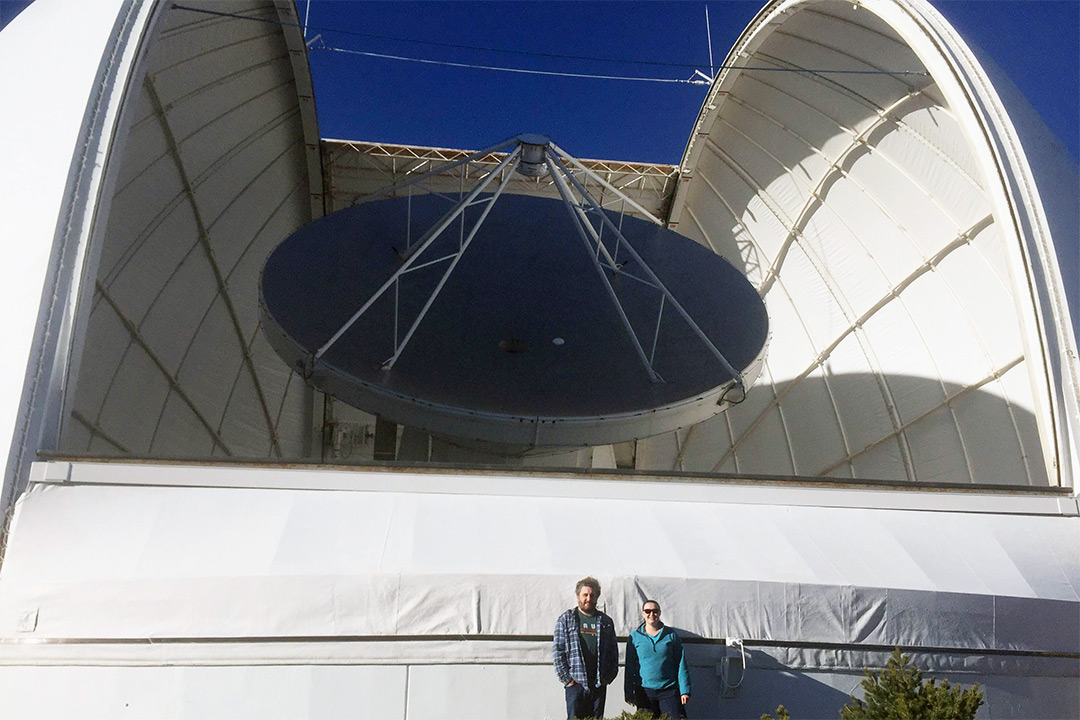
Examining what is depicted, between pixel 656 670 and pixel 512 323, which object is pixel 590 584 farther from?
pixel 512 323

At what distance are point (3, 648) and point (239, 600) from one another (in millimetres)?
2113

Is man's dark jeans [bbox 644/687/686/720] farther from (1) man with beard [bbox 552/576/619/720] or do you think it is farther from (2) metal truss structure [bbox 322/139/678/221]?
(2) metal truss structure [bbox 322/139/678/221]

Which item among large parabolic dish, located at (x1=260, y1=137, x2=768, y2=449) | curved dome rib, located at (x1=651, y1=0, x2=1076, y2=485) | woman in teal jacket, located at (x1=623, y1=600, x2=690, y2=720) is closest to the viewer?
woman in teal jacket, located at (x1=623, y1=600, x2=690, y2=720)

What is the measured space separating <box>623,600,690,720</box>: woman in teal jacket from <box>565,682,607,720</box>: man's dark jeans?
312 mm

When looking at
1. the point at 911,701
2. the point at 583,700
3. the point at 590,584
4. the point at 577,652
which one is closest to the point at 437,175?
the point at 590,584

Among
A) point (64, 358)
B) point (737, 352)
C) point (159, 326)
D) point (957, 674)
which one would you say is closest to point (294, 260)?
point (159, 326)

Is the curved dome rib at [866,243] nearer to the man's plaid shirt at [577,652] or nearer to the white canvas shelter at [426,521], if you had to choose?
the white canvas shelter at [426,521]

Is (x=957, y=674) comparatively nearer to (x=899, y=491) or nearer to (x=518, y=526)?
(x=899, y=491)

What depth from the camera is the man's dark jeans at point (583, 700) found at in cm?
766

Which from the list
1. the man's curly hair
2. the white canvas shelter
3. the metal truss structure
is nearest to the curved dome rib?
the white canvas shelter

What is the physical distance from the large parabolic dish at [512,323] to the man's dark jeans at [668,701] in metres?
6.46

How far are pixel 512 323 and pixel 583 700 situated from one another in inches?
400

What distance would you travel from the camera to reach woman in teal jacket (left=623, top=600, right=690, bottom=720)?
7.74m

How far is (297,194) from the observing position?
81.7 ft
